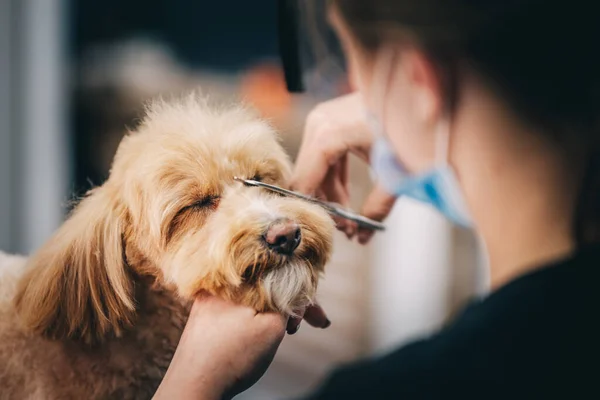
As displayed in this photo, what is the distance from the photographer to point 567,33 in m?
0.55

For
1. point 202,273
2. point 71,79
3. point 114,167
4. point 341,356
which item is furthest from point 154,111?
point 341,356

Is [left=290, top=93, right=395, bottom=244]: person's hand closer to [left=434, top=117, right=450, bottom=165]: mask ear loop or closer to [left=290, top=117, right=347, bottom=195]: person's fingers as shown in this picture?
[left=290, top=117, right=347, bottom=195]: person's fingers

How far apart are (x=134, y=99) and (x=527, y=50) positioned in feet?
2.07

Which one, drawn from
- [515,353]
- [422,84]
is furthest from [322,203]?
[515,353]

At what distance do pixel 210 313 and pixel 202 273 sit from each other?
0.15 ft

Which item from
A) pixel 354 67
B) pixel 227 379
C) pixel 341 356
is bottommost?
pixel 341 356

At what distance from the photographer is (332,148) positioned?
34.0 inches

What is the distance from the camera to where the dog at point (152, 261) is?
2.16ft

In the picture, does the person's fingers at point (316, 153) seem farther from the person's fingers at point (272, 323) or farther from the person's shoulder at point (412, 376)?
the person's shoulder at point (412, 376)

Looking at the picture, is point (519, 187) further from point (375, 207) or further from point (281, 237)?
point (375, 207)

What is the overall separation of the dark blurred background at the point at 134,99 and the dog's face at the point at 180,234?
0.37 ft

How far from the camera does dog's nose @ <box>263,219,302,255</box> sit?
0.66m

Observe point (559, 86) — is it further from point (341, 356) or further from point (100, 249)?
point (341, 356)

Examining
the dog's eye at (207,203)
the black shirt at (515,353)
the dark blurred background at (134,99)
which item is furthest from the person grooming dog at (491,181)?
the dark blurred background at (134,99)
